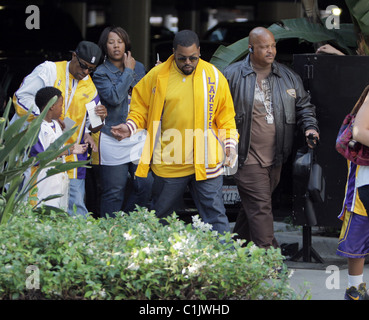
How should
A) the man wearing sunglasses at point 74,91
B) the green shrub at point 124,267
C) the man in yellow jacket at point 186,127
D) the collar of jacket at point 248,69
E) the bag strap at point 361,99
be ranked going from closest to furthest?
the green shrub at point 124,267
the bag strap at point 361,99
the man in yellow jacket at point 186,127
the man wearing sunglasses at point 74,91
the collar of jacket at point 248,69

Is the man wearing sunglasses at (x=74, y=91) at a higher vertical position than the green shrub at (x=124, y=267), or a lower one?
higher

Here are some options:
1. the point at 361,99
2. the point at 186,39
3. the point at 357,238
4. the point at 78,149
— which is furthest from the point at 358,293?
the point at 78,149

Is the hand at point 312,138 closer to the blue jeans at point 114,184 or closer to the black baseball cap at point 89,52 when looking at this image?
the blue jeans at point 114,184

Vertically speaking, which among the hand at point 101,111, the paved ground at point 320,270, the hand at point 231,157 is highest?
the hand at point 101,111

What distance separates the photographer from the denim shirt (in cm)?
771

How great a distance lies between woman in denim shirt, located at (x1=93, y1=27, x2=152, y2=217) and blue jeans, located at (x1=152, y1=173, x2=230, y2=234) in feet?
2.84

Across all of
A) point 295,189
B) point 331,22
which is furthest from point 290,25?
point 295,189

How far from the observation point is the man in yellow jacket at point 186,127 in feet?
22.4

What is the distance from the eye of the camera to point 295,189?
755 cm

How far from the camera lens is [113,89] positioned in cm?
771

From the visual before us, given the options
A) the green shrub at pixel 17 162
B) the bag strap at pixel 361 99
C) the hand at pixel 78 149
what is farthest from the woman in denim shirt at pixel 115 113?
the green shrub at pixel 17 162

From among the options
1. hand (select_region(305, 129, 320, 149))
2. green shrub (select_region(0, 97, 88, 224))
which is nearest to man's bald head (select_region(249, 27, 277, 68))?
hand (select_region(305, 129, 320, 149))

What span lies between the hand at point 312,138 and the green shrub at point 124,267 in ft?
9.55

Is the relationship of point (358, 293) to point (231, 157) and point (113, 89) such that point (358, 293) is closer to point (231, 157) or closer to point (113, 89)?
point (231, 157)
